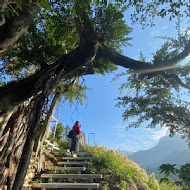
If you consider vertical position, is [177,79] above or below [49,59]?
below

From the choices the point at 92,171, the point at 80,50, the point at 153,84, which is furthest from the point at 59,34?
the point at 92,171

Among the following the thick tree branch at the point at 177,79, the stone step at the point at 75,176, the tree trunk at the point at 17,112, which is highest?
the thick tree branch at the point at 177,79

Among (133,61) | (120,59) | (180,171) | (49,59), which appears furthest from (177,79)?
(49,59)

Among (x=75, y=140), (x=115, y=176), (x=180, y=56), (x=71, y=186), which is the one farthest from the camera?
(x=75, y=140)

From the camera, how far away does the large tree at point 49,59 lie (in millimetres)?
3781

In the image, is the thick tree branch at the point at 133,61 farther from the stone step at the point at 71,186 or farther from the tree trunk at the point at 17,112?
the stone step at the point at 71,186

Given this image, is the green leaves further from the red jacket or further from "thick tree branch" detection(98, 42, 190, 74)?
the red jacket

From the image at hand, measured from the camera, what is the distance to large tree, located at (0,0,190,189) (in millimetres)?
3781

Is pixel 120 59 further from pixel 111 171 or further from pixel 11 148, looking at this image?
pixel 111 171

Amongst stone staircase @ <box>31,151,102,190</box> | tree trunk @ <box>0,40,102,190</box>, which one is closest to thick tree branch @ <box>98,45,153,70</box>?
tree trunk @ <box>0,40,102,190</box>

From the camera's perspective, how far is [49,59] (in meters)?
7.16

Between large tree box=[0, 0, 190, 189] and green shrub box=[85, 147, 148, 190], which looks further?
green shrub box=[85, 147, 148, 190]

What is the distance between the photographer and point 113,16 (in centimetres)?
662

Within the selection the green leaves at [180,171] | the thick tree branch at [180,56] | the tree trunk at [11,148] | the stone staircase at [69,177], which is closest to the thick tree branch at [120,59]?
the thick tree branch at [180,56]
